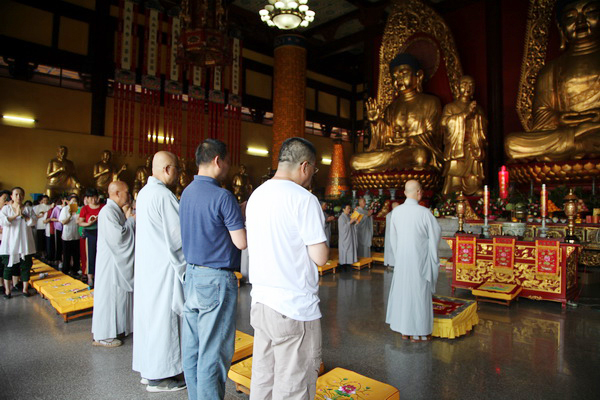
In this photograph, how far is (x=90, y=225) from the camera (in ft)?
14.9

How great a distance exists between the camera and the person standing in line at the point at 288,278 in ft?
4.19

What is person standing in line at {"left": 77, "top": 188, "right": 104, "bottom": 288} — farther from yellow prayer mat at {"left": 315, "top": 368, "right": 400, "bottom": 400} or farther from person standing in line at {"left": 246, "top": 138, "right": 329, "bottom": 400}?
person standing in line at {"left": 246, "top": 138, "right": 329, "bottom": 400}

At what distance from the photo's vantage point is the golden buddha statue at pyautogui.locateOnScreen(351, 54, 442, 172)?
8.23 meters

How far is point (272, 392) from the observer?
4.44 ft

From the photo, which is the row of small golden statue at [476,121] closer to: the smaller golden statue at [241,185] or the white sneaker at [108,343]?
the smaller golden statue at [241,185]

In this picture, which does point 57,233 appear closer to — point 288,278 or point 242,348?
point 242,348

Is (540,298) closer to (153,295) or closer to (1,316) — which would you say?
(153,295)

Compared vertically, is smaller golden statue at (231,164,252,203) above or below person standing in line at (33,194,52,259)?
above

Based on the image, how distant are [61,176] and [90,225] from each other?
4786 millimetres

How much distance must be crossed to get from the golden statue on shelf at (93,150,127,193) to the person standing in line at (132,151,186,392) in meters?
7.59

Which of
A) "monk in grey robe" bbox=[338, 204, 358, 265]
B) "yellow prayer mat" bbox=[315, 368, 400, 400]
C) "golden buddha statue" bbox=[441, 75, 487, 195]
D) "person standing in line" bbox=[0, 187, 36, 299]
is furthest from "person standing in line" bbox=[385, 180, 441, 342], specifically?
"golden buddha statue" bbox=[441, 75, 487, 195]

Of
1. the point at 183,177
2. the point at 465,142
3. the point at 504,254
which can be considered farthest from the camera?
the point at 183,177

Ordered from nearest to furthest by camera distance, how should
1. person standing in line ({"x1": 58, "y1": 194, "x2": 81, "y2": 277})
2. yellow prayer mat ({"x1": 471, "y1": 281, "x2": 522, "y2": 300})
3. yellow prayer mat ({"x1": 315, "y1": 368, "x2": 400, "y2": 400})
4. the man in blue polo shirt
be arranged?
the man in blue polo shirt → yellow prayer mat ({"x1": 315, "y1": 368, "x2": 400, "y2": 400}) → yellow prayer mat ({"x1": 471, "y1": 281, "x2": 522, "y2": 300}) → person standing in line ({"x1": 58, "y1": 194, "x2": 81, "y2": 277})

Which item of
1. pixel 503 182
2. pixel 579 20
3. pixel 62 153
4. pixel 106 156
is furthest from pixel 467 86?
pixel 62 153
